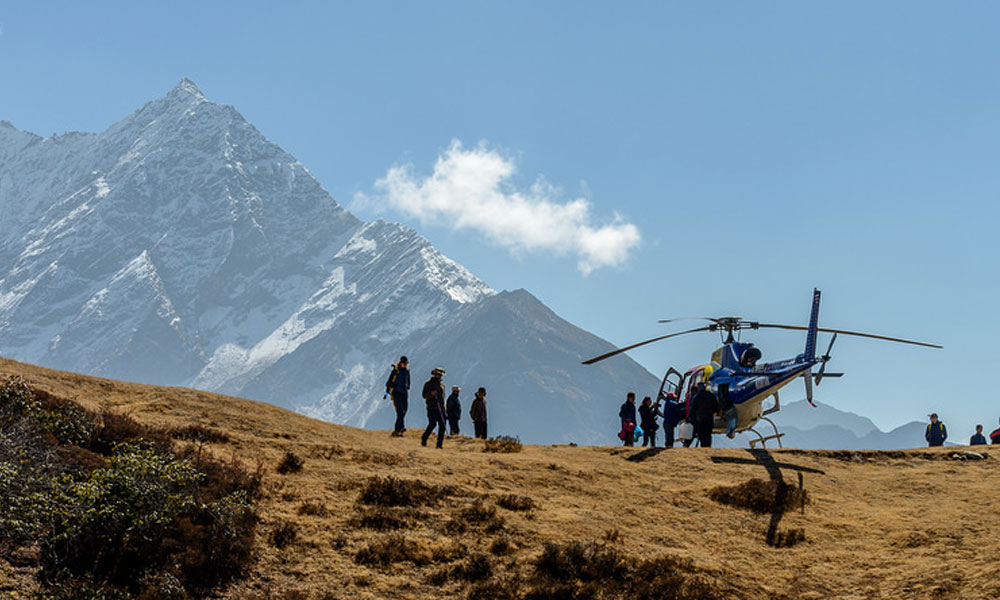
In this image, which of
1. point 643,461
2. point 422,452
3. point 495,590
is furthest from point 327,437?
point 495,590

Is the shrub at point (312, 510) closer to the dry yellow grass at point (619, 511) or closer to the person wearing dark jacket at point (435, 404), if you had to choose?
the dry yellow grass at point (619, 511)

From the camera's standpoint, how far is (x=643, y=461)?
60.0ft

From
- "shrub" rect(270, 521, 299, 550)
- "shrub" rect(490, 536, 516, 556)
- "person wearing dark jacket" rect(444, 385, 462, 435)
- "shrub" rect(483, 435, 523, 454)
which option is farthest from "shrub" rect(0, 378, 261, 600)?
"person wearing dark jacket" rect(444, 385, 462, 435)

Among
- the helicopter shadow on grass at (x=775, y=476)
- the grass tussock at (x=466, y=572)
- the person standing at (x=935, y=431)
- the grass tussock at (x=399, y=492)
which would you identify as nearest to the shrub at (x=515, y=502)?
the grass tussock at (x=399, y=492)

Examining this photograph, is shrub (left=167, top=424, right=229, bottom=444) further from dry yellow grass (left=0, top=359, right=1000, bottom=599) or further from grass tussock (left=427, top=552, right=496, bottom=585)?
grass tussock (left=427, top=552, right=496, bottom=585)

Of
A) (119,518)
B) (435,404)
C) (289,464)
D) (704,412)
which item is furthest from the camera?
(704,412)

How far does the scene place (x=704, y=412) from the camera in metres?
21.1

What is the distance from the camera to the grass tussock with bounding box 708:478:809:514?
14.7 meters

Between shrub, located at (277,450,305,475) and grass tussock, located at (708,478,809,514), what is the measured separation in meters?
7.58

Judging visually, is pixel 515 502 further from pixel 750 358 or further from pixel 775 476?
pixel 750 358

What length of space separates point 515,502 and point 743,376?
9.57m

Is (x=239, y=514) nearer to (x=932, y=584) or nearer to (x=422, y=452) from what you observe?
(x=422, y=452)

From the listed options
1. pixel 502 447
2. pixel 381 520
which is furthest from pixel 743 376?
pixel 381 520

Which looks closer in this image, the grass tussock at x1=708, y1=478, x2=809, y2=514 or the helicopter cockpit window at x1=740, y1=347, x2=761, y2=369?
the grass tussock at x1=708, y1=478, x2=809, y2=514
